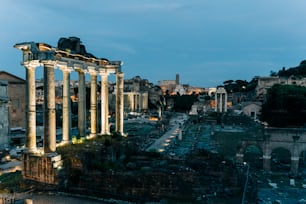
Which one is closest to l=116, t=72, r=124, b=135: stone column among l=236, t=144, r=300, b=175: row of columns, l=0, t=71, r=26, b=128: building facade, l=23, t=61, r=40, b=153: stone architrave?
l=23, t=61, r=40, b=153: stone architrave

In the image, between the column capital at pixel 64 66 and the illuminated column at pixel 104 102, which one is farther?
the illuminated column at pixel 104 102

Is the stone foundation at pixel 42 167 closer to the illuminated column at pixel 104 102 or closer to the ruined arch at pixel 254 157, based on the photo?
the illuminated column at pixel 104 102

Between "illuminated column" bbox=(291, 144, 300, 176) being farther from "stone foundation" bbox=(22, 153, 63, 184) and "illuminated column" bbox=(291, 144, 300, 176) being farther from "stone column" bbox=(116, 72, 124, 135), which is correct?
"stone foundation" bbox=(22, 153, 63, 184)

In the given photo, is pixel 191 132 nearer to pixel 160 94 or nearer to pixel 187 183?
pixel 187 183

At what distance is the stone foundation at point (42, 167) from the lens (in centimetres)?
1583

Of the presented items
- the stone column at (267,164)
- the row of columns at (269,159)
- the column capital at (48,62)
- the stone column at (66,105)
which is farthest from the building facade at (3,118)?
the stone column at (267,164)

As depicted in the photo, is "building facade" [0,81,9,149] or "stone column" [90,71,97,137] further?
"building facade" [0,81,9,149]

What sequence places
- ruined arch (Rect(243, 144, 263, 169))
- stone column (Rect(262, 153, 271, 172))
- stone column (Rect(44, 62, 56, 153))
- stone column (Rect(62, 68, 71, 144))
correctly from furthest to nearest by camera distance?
1. ruined arch (Rect(243, 144, 263, 169))
2. stone column (Rect(262, 153, 271, 172))
3. stone column (Rect(62, 68, 71, 144))
4. stone column (Rect(44, 62, 56, 153))

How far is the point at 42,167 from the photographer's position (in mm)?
15984

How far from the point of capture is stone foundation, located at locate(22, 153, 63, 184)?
15.8 meters

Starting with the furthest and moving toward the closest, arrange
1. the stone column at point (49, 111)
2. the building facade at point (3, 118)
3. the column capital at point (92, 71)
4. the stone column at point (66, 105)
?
the building facade at point (3, 118) < the column capital at point (92, 71) < the stone column at point (66, 105) < the stone column at point (49, 111)

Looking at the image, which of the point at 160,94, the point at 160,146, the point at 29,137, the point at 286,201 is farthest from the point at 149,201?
the point at 160,94

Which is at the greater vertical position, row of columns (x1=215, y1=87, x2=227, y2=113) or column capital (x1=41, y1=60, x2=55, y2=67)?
column capital (x1=41, y1=60, x2=55, y2=67)

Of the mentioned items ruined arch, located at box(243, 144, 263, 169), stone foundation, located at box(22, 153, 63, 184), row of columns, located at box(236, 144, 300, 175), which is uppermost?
stone foundation, located at box(22, 153, 63, 184)
